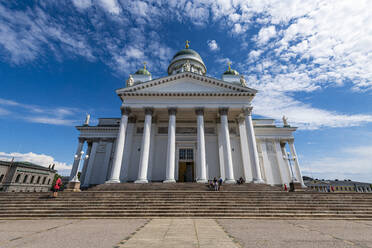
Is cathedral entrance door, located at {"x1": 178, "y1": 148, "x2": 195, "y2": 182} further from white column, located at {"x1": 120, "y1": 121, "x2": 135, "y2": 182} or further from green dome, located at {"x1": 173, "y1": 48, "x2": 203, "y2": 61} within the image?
green dome, located at {"x1": 173, "y1": 48, "x2": 203, "y2": 61}

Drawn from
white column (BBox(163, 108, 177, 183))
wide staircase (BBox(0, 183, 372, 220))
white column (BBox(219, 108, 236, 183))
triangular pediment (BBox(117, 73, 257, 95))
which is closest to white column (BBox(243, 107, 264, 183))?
white column (BBox(219, 108, 236, 183))

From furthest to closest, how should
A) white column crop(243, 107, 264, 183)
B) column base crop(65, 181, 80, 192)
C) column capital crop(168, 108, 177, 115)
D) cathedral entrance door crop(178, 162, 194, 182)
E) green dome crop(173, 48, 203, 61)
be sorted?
green dome crop(173, 48, 203, 61)
cathedral entrance door crop(178, 162, 194, 182)
column capital crop(168, 108, 177, 115)
white column crop(243, 107, 264, 183)
column base crop(65, 181, 80, 192)

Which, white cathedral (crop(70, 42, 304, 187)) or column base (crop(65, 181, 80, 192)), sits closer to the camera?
column base (crop(65, 181, 80, 192))

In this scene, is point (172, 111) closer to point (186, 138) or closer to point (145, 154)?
point (186, 138)

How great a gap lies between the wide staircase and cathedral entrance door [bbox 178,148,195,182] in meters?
9.23

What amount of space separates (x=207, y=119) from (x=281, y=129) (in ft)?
40.6

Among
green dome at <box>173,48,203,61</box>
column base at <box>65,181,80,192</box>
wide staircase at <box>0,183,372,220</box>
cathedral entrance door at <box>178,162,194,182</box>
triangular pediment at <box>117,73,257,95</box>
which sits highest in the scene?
green dome at <box>173,48,203,61</box>

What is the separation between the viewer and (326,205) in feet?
34.8

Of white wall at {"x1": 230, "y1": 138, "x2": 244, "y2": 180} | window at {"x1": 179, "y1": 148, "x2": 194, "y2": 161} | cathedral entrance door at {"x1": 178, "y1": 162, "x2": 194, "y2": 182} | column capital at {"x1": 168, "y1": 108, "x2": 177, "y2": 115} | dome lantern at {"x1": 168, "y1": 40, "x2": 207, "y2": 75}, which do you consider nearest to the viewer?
column capital at {"x1": 168, "y1": 108, "x2": 177, "y2": 115}

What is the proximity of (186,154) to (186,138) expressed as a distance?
2.13 m

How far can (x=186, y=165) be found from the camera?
22.7 meters

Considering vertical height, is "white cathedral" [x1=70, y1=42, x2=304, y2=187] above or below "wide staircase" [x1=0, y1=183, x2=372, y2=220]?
above

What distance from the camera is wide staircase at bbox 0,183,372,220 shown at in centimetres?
979

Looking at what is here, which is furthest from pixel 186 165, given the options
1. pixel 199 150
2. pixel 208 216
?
pixel 208 216
